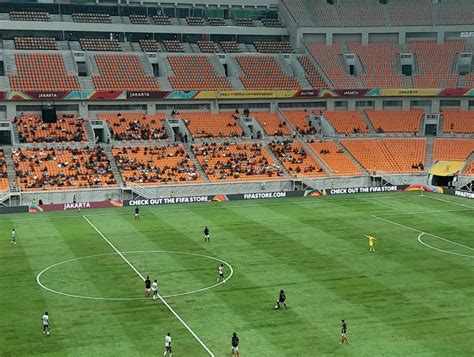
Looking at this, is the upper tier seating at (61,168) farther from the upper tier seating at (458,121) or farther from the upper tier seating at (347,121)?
the upper tier seating at (458,121)

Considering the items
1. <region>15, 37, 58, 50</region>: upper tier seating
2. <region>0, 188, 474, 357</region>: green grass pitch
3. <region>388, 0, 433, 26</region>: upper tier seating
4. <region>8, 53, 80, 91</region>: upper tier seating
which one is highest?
<region>388, 0, 433, 26</region>: upper tier seating

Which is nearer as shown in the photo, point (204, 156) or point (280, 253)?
point (280, 253)

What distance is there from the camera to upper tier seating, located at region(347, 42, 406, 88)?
9844cm

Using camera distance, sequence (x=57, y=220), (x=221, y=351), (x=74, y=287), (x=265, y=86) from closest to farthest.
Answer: (x=221, y=351) → (x=74, y=287) → (x=57, y=220) → (x=265, y=86)

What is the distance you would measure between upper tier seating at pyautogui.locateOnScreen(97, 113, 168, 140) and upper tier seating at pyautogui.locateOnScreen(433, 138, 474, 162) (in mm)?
32651

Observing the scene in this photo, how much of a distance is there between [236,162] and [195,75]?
17519 mm

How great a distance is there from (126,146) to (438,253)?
4237 cm

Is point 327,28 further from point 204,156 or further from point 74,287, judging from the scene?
point 74,287

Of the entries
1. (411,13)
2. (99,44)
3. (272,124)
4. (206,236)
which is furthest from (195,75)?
(206,236)

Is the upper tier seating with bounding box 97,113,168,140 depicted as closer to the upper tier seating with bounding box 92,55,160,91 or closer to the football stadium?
the football stadium

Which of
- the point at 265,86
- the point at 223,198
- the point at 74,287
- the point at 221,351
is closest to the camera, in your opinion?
the point at 221,351

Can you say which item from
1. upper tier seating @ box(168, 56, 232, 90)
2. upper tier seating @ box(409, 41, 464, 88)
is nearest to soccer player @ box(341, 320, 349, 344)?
upper tier seating @ box(168, 56, 232, 90)

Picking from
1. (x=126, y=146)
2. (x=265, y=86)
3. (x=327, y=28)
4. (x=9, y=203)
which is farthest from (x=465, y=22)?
(x=9, y=203)

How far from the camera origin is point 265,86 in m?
95.6
